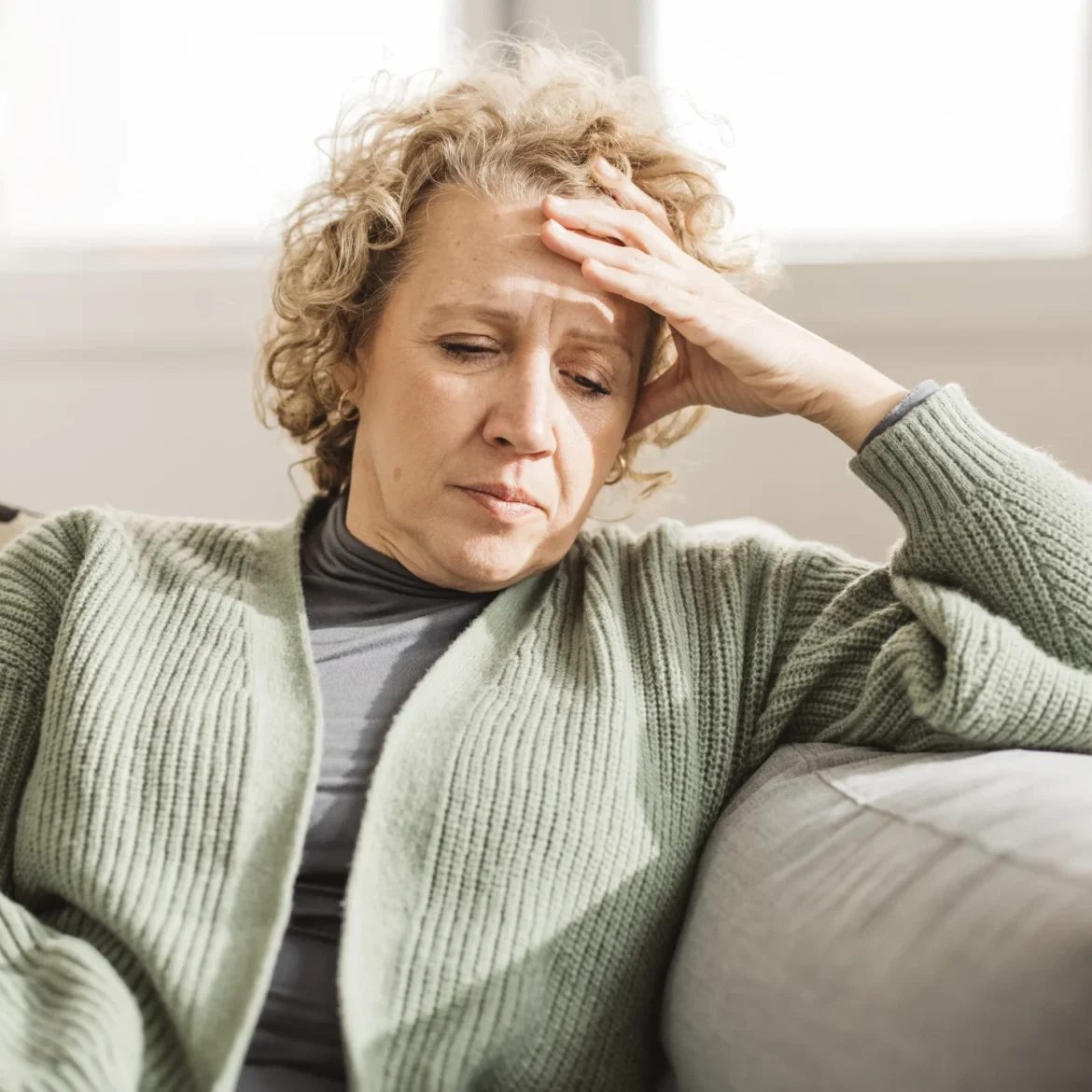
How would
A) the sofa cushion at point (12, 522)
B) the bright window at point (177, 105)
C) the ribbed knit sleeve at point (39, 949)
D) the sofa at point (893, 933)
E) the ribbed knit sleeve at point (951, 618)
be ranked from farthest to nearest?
the bright window at point (177, 105)
the sofa cushion at point (12, 522)
the ribbed knit sleeve at point (951, 618)
the ribbed knit sleeve at point (39, 949)
the sofa at point (893, 933)

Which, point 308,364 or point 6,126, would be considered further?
point 6,126

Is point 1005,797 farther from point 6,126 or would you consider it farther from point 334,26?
point 6,126

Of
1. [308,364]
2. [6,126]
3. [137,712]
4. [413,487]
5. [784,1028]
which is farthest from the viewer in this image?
[6,126]

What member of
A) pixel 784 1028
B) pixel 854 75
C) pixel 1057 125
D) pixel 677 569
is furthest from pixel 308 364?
pixel 1057 125

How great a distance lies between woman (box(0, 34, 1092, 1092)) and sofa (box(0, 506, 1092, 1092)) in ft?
0.22

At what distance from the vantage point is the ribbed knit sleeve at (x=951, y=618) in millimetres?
993

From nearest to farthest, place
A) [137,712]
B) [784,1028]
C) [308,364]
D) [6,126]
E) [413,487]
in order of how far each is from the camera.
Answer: [784,1028] → [137,712] → [413,487] → [308,364] → [6,126]

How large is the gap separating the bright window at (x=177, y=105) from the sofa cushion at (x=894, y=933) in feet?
4.78

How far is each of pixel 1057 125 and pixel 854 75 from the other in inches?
14.1

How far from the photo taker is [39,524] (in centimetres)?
122

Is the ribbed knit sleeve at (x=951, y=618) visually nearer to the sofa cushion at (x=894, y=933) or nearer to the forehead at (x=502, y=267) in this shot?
the sofa cushion at (x=894, y=933)

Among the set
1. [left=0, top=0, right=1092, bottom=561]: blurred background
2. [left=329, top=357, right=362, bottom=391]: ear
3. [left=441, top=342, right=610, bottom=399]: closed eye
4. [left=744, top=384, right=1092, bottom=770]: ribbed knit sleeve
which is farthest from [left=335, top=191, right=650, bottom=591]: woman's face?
[left=0, top=0, right=1092, bottom=561]: blurred background

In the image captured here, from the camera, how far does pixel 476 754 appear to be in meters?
1.05

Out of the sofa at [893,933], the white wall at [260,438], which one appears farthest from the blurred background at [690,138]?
the sofa at [893,933]
